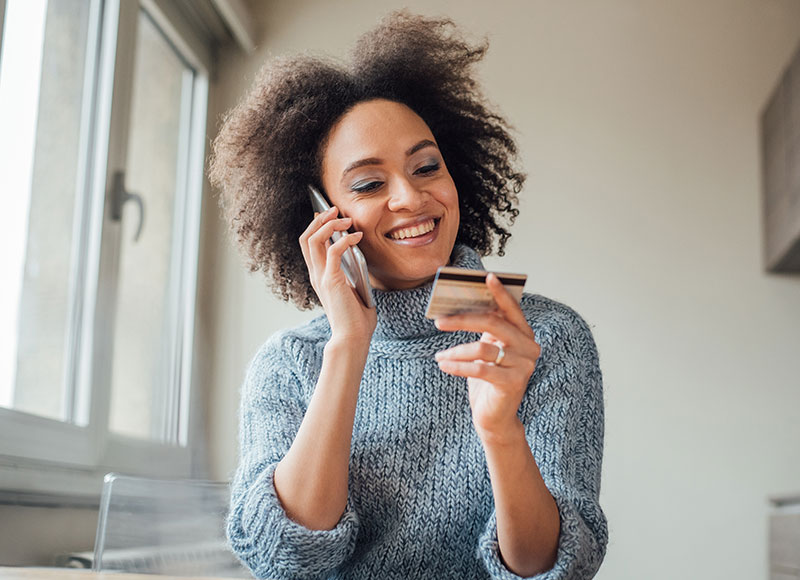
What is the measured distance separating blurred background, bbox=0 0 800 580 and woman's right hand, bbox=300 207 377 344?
1.43m

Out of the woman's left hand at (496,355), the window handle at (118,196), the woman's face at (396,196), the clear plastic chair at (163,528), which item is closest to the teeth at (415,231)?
the woman's face at (396,196)

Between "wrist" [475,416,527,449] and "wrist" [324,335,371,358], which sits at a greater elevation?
"wrist" [324,335,371,358]

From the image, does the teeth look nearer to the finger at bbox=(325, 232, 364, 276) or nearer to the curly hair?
the finger at bbox=(325, 232, 364, 276)

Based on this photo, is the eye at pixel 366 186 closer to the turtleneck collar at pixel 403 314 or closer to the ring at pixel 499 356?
the turtleneck collar at pixel 403 314

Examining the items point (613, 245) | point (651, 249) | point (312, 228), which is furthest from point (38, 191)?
point (651, 249)

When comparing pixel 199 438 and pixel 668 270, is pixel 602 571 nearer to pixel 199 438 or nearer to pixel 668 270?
pixel 668 270

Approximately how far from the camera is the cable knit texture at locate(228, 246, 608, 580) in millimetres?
Answer: 1092

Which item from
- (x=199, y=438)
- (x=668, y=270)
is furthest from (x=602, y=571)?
(x=199, y=438)

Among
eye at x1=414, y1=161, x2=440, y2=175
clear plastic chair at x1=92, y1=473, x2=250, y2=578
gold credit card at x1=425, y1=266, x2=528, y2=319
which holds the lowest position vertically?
clear plastic chair at x1=92, y1=473, x2=250, y2=578

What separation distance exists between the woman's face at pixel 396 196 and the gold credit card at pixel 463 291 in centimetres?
38

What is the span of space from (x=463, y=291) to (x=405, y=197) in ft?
1.40

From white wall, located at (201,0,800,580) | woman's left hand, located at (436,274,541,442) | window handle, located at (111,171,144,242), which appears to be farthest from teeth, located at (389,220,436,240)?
white wall, located at (201,0,800,580)

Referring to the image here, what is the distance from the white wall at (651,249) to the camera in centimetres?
300

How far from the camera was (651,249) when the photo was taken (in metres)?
3.16
